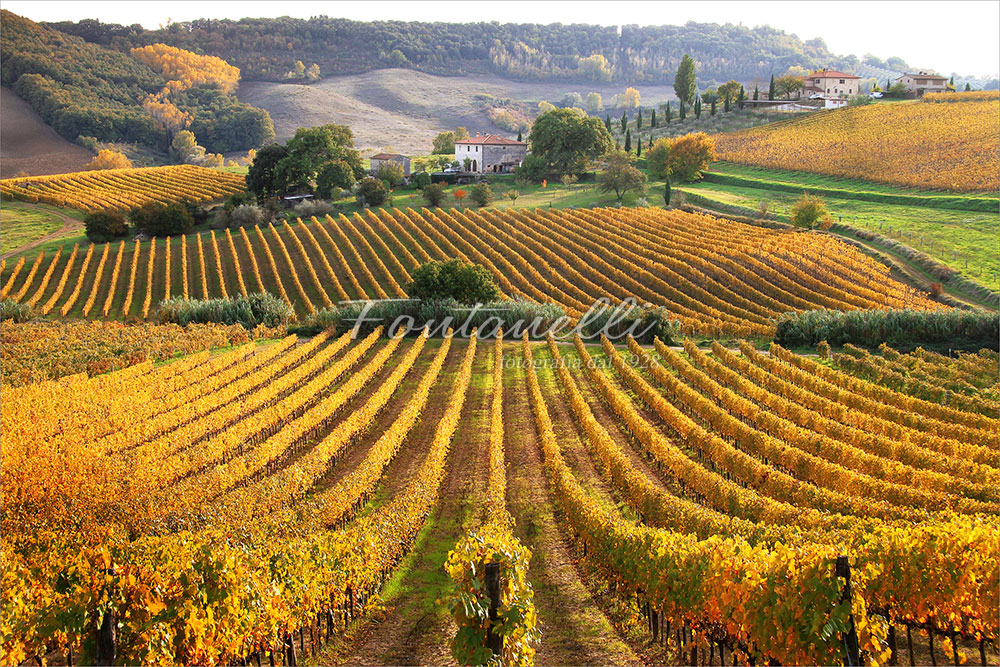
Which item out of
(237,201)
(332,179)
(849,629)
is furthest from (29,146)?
(849,629)

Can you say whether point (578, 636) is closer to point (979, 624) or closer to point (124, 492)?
point (979, 624)

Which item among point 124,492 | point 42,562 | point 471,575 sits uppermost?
point 471,575

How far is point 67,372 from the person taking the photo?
36031mm

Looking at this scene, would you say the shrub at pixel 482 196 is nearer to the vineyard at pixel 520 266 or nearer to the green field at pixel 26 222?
the vineyard at pixel 520 266

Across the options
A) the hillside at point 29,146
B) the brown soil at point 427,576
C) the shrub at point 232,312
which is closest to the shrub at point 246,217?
the shrub at point 232,312

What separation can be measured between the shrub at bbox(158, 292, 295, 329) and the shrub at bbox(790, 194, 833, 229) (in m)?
48.8

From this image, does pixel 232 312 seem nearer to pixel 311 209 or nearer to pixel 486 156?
pixel 311 209

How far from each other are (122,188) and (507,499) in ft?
326

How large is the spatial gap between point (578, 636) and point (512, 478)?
10676 millimetres

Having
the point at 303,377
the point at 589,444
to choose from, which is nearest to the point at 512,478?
the point at 589,444

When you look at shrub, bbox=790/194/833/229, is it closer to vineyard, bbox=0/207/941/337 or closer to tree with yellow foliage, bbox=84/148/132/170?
vineyard, bbox=0/207/941/337

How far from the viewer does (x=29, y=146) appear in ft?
500

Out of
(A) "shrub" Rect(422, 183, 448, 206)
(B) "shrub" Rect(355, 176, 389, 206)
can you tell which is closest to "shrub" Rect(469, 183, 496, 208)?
(A) "shrub" Rect(422, 183, 448, 206)

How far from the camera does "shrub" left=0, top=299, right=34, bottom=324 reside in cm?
5417
